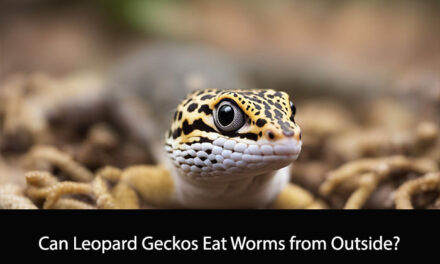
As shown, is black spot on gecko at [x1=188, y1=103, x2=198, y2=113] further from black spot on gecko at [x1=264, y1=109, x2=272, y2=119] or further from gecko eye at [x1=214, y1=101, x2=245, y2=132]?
black spot on gecko at [x1=264, y1=109, x2=272, y2=119]

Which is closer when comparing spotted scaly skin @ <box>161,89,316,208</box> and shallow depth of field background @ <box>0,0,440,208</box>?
spotted scaly skin @ <box>161,89,316,208</box>

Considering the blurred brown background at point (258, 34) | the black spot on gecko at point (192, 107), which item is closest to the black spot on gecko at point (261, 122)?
the black spot on gecko at point (192, 107)

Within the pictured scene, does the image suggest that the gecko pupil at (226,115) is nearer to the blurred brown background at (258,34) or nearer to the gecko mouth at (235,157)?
the gecko mouth at (235,157)

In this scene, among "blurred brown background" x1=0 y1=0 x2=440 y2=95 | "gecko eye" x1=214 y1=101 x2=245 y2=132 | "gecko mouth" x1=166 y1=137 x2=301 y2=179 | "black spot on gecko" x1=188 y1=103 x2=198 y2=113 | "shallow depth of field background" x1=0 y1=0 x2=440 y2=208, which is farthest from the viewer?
"blurred brown background" x1=0 y1=0 x2=440 y2=95

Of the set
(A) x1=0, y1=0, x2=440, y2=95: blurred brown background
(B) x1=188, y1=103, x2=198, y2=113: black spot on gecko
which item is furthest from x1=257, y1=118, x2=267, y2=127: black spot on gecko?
(A) x1=0, y1=0, x2=440, y2=95: blurred brown background

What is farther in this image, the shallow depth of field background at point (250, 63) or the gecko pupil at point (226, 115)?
the shallow depth of field background at point (250, 63)

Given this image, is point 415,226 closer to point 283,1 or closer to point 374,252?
point 374,252

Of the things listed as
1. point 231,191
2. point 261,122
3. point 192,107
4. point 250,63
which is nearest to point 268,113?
point 261,122
